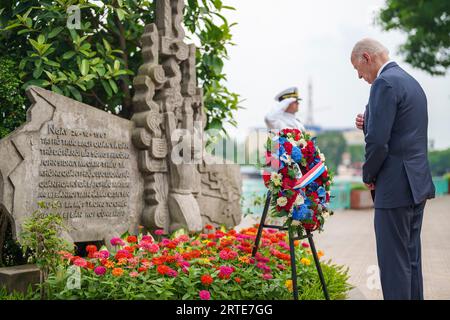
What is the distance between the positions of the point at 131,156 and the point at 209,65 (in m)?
2.11

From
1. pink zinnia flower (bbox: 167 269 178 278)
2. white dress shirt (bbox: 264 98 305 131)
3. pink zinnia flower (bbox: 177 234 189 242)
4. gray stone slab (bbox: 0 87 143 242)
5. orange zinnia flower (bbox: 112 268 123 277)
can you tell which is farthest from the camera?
white dress shirt (bbox: 264 98 305 131)

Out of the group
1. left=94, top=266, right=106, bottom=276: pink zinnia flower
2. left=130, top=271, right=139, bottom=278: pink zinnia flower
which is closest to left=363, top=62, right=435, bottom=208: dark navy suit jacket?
left=130, top=271, right=139, bottom=278: pink zinnia flower

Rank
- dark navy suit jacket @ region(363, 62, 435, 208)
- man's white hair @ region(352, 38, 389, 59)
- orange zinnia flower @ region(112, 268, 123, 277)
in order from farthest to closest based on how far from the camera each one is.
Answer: orange zinnia flower @ region(112, 268, 123, 277) < man's white hair @ region(352, 38, 389, 59) < dark navy suit jacket @ region(363, 62, 435, 208)

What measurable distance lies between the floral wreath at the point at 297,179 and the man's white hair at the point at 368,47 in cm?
93

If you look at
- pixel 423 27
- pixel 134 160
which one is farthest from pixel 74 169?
pixel 423 27

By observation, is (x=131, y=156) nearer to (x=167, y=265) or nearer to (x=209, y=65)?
(x=167, y=265)

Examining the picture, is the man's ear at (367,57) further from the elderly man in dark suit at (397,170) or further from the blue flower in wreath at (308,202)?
the blue flower in wreath at (308,202)

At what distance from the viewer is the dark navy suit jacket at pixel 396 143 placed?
141 inches

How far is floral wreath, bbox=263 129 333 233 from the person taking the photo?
4348mm

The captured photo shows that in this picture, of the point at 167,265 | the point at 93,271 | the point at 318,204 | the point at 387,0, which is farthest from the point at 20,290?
the point at 387,0

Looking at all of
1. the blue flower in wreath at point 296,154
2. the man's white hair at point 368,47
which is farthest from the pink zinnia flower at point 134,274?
the man's white hair at point 368,47

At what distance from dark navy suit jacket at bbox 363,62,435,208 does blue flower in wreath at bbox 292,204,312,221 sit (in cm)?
76

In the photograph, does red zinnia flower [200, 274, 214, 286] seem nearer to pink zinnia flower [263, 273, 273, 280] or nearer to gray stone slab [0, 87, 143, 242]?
pink zinnia flower [263, 273, 273, 280]

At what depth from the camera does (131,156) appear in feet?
19.3
